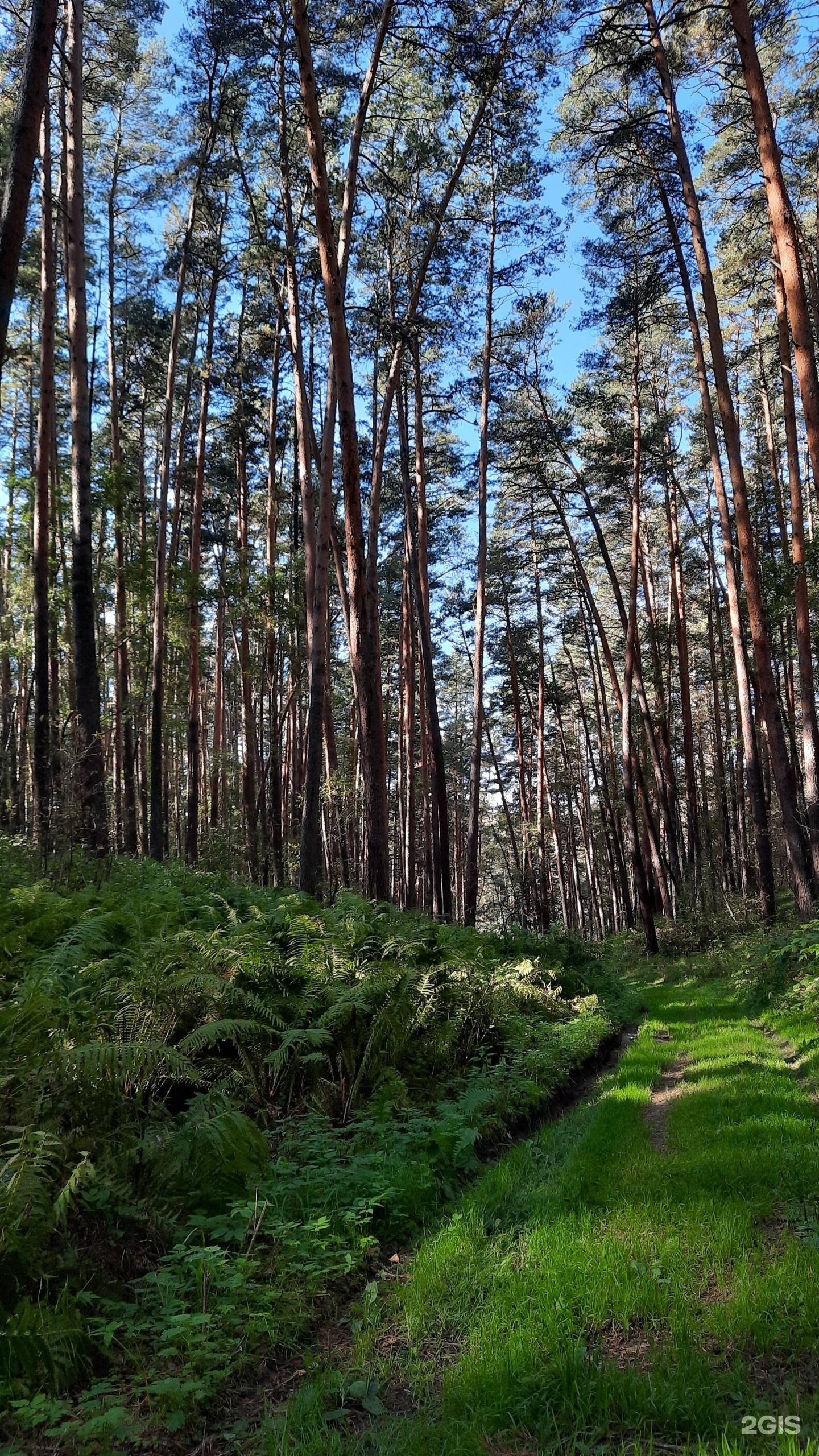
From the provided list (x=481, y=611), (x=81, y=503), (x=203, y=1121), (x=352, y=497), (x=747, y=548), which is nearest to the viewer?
(x=203, y=1121)

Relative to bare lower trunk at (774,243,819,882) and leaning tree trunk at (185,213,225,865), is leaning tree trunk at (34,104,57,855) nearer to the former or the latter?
leaning tree trunk at (185,213,225,865)

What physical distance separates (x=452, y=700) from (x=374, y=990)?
37057mm

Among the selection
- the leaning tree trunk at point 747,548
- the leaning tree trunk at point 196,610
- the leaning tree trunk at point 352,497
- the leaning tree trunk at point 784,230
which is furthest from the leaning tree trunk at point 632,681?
the leaning tree trunk at point 196,610

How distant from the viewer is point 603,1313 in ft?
8.48

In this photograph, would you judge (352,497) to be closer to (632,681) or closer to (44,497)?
(44,497)

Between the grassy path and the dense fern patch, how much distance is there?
0.38 meters

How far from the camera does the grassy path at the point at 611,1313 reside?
2.10 meters

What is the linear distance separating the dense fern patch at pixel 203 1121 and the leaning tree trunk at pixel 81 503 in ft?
7.31

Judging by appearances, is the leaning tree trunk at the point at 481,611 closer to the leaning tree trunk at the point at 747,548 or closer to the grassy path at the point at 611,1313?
the leaning tree trunk at the point at 747,548

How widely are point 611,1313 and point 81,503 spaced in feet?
35.1

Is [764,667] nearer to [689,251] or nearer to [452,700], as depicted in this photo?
[689,251]

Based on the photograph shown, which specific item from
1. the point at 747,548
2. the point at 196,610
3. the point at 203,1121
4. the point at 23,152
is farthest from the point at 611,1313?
the point at 196,610

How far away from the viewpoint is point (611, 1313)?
8.59ft

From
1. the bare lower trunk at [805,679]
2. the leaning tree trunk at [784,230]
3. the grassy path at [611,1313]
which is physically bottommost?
the grassy path at [611,1313]
